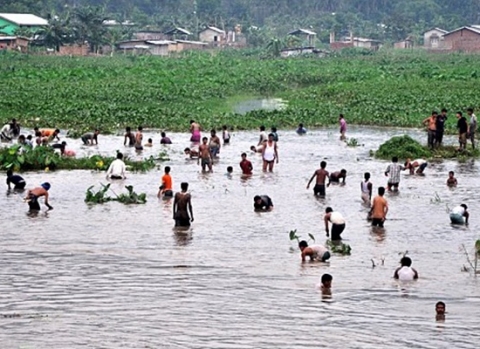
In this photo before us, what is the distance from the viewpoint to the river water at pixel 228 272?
49.2ft

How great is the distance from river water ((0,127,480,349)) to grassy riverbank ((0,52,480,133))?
14220 mm

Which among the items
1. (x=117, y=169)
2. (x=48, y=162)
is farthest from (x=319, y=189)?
(x=48, y=162)

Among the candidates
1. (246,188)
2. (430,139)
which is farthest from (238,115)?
(246,188)

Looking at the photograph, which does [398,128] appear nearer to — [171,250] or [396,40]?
[171,250]

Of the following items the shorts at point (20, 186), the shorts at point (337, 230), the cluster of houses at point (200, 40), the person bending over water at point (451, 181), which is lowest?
the shorts at point (337, 230)

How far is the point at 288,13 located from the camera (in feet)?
447

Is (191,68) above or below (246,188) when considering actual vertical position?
above

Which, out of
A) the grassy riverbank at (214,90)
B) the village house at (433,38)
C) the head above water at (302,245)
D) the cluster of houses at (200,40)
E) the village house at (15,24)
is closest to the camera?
the head above water at (302,245)

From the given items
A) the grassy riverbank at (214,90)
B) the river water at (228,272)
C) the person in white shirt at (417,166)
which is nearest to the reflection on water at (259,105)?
the grassy riverbank at (214,90)

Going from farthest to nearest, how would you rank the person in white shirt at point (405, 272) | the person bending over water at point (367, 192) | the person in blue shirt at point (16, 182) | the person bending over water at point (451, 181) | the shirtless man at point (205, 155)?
the shirtless man at point (205, 155), the person bending over water at point (451, 181), the person in blue shirt at point (16, 182), the person bending over water at point (367, 192), the person in white shirt at point (405, 272)

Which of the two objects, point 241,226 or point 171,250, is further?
point 241,226

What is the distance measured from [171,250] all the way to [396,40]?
95878 mm

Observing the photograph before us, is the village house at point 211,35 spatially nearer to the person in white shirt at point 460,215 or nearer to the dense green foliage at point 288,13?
the dense green foliage at point 288,13

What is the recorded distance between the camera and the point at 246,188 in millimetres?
27344
